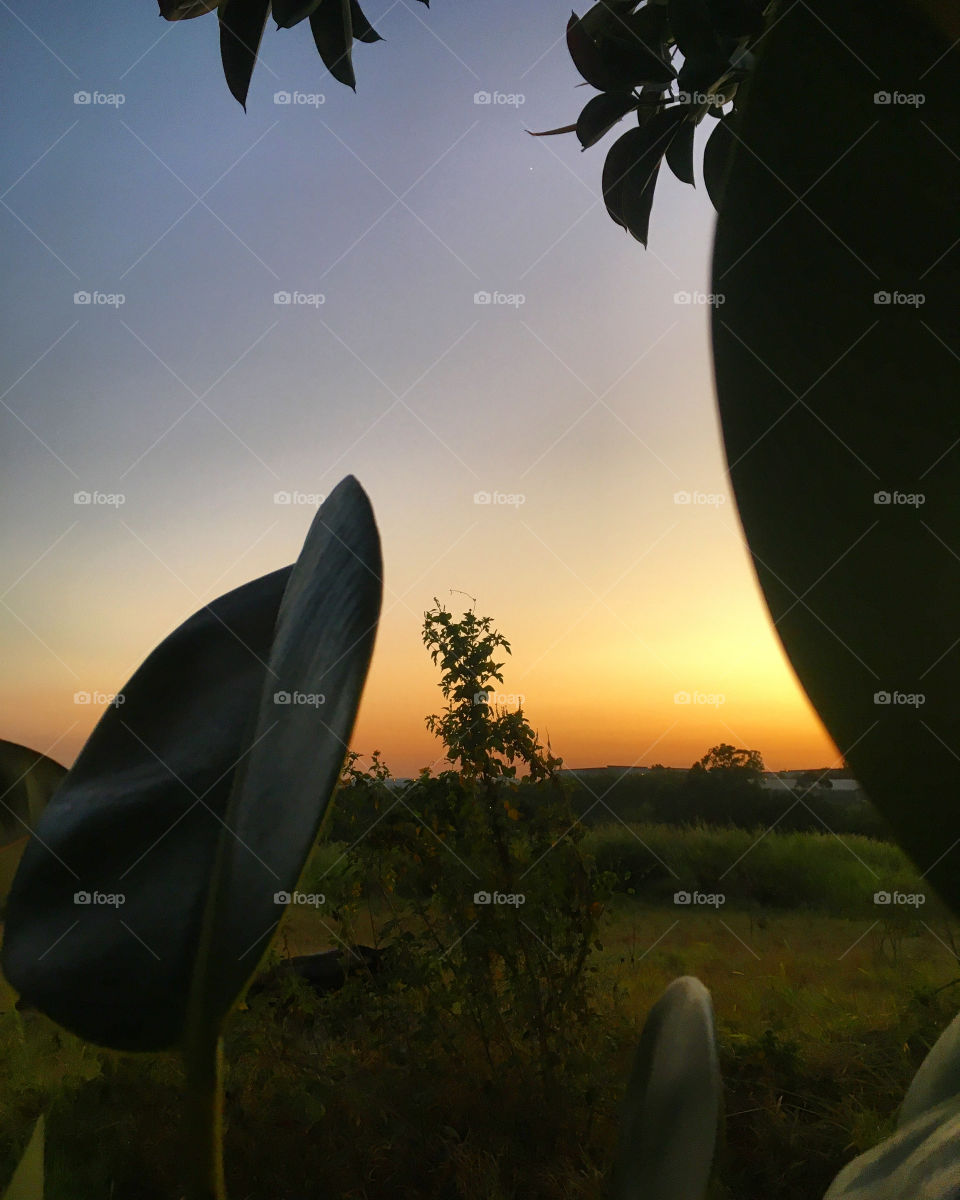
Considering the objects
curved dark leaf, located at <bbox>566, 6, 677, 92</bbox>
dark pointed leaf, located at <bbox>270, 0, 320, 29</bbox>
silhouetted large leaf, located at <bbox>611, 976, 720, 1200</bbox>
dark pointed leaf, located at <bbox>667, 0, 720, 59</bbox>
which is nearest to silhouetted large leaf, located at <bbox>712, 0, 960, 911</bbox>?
silhouetted large leaf, located at <bbox>611, 976, 720, 1200</bbox>

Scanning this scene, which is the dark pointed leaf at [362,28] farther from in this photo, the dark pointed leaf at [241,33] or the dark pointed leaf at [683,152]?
the dark pointed leaf at [683,152]

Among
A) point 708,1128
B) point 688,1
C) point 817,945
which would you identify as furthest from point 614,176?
point 817,945

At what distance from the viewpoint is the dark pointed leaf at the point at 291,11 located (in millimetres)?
1001

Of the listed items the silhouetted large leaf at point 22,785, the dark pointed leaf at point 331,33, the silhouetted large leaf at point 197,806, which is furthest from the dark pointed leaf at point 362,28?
the silhouetted large leaf at point 197,806

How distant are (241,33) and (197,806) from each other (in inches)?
44.3

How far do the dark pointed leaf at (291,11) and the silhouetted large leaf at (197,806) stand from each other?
979 mm

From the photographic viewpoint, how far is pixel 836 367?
14 cm

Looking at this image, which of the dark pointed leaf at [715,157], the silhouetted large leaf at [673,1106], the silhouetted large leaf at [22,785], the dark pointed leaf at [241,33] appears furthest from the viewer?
the dark pointed leaf at [715,157]

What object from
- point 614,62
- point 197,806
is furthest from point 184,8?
point 197,806

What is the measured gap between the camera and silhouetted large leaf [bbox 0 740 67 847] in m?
0.59

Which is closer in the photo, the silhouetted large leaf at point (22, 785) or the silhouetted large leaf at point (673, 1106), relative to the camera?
the silhouetted large leaf at point (673, 1106)

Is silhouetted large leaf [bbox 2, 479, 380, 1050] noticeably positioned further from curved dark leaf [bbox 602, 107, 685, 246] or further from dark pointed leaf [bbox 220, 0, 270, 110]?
curved dark leaf [bbox 602, 107, 685, 246]

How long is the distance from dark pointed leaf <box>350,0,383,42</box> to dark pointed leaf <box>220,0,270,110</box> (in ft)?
0.57

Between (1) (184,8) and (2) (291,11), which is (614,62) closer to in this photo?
(2) (291,11)
